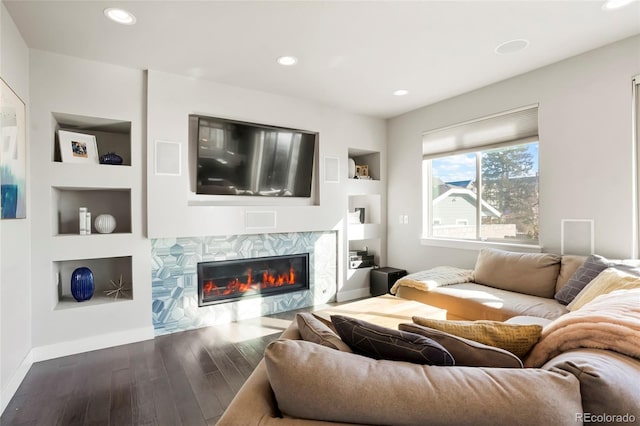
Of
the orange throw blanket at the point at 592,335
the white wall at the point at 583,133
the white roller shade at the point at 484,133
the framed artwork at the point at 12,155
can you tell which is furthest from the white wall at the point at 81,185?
the white wall at the point at 583,133

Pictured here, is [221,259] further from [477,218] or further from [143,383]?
[477,218]

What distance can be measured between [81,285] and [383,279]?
132 inches

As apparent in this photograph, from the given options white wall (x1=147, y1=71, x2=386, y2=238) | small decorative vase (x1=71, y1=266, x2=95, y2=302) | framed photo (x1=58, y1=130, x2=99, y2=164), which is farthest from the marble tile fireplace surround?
framed photo (x1=58, y1=130, x2=99, y2=164)

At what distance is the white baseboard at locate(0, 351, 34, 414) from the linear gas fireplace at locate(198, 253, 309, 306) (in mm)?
1349

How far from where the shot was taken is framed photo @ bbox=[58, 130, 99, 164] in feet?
9.41

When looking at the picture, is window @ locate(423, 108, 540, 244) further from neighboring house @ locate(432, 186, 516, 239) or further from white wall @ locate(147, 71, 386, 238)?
white wall @ locate(147, 71, 386, 238)

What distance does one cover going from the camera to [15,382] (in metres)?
2.22

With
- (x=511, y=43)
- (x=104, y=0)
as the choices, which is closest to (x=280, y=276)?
(x=104, y=0)

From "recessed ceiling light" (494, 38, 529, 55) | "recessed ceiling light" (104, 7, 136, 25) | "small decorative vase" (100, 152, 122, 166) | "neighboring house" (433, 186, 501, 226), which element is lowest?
"neighboring house" (433, 186, 501, 226)

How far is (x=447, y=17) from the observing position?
2268mm

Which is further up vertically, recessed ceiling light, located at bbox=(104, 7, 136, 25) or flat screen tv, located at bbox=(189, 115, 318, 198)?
recessed ceiling light, located at bbox=(104, 7, 136, 25)

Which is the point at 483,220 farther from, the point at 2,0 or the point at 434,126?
the point at 2,0

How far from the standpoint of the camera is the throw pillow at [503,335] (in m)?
1.16

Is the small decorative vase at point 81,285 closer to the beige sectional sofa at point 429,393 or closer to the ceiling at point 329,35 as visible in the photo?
the ceiling at point 329,35
